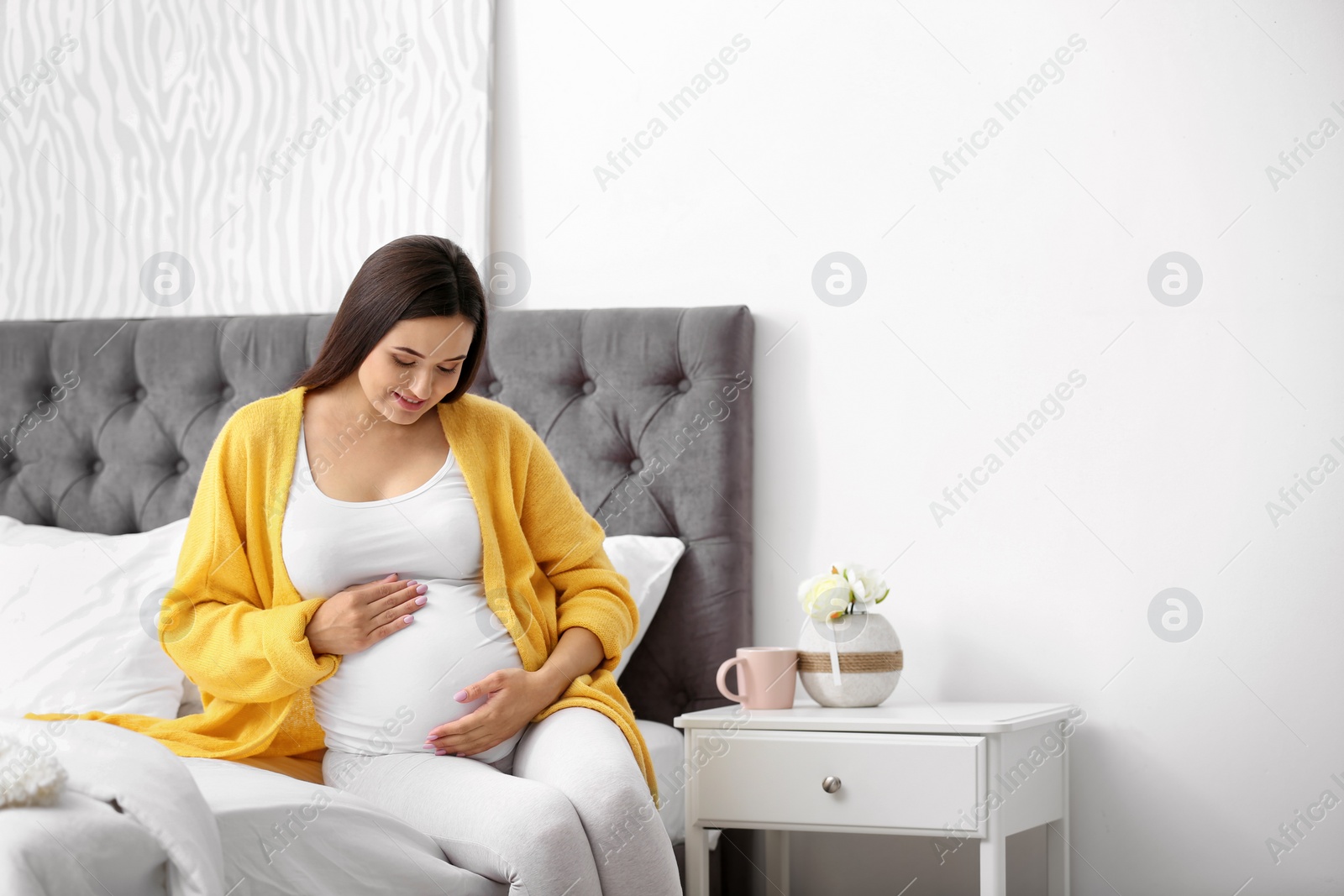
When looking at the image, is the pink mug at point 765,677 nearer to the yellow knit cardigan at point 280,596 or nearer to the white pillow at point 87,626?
the yellow knit cardigan at point 280,596

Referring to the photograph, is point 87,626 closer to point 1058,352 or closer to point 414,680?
point 414,680


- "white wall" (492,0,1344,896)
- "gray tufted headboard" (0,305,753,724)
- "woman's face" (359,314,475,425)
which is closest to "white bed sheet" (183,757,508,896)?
"woman's face" (359,314,475,425)

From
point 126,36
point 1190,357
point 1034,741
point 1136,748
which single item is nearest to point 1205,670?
point 1136,748

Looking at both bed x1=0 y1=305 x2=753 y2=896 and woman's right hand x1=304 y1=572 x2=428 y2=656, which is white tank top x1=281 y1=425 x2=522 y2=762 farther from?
bed x1=0 y1=305 x2=753 y2=896

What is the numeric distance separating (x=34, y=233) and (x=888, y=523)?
1675 mm

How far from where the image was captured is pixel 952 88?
1.96m

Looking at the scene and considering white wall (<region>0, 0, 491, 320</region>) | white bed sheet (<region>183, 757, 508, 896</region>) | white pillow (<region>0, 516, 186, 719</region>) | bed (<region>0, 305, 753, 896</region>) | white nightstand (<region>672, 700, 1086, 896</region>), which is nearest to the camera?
white bed sheet (<region>183, 757, 508, 896</region>)

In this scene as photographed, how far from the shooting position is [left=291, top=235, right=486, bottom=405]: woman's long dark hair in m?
1.50

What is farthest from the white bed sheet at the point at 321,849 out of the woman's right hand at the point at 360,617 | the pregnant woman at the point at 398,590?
the woman's right hand at the point at 360,617

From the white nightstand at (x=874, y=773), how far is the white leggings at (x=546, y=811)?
31cm

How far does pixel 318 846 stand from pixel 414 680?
0.98 ft

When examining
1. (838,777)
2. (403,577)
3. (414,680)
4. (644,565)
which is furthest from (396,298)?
(838,777)

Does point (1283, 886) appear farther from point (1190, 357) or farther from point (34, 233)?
point (34, 233)

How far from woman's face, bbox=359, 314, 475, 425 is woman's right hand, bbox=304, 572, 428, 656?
0.23 m
